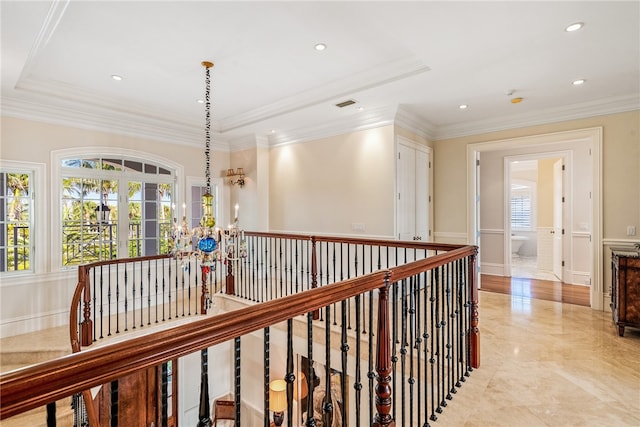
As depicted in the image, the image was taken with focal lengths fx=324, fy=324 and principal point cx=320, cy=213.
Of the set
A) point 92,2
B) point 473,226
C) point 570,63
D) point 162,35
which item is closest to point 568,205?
point 473,226

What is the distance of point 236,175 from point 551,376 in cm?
564

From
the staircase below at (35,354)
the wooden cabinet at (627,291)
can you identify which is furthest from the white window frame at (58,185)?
the wooden cabinet at (627,291)

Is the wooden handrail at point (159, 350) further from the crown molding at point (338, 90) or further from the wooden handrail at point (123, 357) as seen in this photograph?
the crown molding at point (338, 90)

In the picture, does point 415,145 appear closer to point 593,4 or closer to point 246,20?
point 593,4

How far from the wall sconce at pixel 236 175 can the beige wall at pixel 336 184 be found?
0.60m

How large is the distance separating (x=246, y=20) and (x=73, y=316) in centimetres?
354

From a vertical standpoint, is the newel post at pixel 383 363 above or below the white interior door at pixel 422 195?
below

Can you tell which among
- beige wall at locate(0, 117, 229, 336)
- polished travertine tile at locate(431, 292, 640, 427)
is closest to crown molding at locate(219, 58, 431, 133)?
beige wall at locate(0, 117, 229, 336)

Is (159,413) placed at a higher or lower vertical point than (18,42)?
lower

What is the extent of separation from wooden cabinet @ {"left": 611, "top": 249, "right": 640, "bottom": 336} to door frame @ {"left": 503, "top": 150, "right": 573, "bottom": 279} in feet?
9.43

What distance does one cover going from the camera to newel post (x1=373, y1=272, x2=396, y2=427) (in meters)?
1.64

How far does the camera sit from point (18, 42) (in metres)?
2.92

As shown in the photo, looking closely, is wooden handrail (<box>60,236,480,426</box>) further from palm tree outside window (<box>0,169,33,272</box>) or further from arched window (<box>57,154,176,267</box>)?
palm tree outside window (<box>0,169,33,272</box>)

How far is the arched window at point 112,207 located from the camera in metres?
4.80
